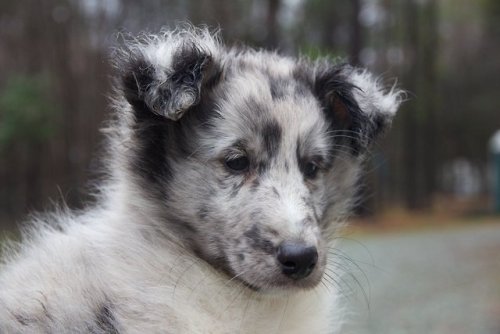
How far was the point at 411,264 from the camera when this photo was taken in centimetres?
1216

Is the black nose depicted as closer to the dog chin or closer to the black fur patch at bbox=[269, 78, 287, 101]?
the dog chin

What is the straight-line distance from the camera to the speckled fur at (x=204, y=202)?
114 inches

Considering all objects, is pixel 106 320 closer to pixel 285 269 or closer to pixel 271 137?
pixel 285 269

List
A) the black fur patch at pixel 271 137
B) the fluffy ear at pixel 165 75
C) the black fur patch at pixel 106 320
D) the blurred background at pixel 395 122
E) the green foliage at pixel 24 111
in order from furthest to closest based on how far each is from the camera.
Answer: the green foliage at pixel 24 111
the blurred background at pixel 395 122
the black fur patch at pixel 271 137
the fluffy ear at pixel 165 75
the black fur patch at pixel 106 320

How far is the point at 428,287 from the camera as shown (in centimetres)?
985

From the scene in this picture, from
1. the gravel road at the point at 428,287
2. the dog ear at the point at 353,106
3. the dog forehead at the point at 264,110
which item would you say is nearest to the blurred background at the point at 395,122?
the gravel road at the point at 428,287

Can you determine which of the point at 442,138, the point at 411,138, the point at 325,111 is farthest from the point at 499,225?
the point at 325,111

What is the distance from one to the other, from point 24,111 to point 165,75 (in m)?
11.3

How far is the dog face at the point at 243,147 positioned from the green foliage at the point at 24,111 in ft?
35.2

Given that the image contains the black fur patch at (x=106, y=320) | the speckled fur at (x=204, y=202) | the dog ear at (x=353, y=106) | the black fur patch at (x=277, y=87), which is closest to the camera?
the black fur patch at (x=106, y=320)

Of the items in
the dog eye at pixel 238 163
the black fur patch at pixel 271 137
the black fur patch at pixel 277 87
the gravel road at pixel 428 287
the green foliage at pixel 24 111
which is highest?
the black fur patch at pixel 277 87

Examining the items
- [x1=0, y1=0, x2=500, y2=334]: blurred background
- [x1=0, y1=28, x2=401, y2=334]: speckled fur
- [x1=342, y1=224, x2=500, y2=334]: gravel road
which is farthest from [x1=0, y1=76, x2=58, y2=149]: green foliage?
[x1=0, y1=28, x2=401, y2=334]: speckled fur

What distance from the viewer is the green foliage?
1334 centimetres

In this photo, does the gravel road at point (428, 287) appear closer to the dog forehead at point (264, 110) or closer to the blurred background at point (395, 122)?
the blurred background at point (395, 122)
